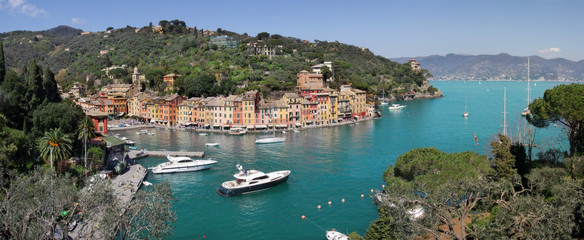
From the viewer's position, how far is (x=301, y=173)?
30.2 m

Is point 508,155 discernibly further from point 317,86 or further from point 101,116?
point 317,86

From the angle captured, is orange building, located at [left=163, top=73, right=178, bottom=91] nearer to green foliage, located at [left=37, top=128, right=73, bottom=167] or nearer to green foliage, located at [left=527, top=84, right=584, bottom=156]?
green foliage, located at [left=37, top=128, right=73, bottom=167]

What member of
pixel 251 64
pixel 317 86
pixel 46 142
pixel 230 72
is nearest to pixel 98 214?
pixel 46 142

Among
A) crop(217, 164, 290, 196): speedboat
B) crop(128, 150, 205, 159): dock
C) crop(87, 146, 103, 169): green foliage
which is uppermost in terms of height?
crop(87, 146, 103, 169): green foliage

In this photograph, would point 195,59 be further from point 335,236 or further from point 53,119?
point 335,236

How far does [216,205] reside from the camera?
23484 mm

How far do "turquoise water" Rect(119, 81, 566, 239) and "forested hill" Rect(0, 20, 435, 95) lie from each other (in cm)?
2253

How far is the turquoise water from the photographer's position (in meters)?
20.6

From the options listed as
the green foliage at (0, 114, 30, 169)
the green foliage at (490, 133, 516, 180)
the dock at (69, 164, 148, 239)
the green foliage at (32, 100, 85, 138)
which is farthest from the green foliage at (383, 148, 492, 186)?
the green foliage at (32, 100, 85, 138)

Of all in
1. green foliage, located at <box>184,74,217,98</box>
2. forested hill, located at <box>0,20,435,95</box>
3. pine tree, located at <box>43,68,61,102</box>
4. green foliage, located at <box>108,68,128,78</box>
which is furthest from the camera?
green foliage, located at <box>108,68,128,78</box>

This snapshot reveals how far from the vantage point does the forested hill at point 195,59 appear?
76500mm

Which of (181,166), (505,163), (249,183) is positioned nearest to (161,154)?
(181,166)

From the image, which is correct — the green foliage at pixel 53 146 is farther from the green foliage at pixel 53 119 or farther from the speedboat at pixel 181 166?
the speedboat at pixel 181 166

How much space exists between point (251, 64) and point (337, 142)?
4208 cm
